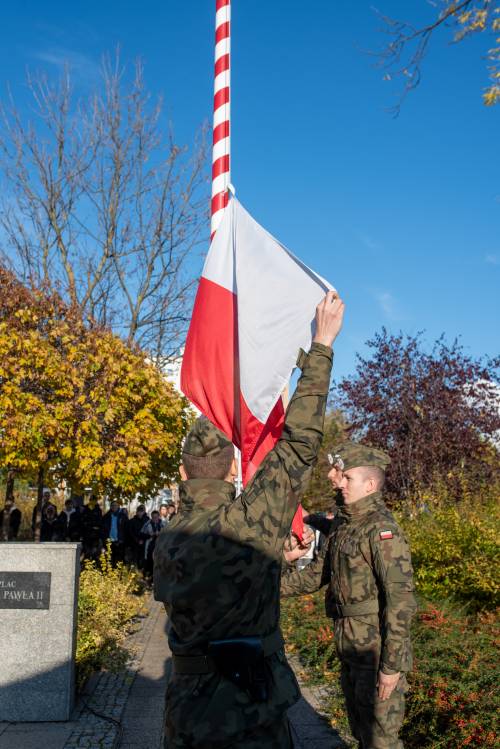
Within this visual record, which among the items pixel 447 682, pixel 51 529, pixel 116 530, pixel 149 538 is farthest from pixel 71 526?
pixel 447 682

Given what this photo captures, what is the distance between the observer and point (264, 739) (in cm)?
252

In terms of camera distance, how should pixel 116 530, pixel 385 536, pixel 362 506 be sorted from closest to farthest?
1. pixel 385 536
2. pixel 362 506
3. pixel 116 530

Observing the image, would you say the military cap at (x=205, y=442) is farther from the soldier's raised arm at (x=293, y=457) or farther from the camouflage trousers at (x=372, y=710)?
the camouflage trousers at (x=372, y=710)

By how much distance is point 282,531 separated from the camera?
2.51 m

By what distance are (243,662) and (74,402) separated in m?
8.58

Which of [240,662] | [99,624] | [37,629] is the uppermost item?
[240,662]

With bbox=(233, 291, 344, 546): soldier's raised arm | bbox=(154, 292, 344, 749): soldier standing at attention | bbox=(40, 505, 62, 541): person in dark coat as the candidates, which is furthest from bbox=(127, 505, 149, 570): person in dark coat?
bbox=(233, 291, 344, 546): soldier's raised arm

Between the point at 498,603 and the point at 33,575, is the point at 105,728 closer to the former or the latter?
the point at 33,575

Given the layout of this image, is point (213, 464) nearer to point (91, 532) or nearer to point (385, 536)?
point (385, 536)

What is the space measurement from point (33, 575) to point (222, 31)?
15.4ft

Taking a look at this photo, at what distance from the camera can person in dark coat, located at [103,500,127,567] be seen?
1688 cm

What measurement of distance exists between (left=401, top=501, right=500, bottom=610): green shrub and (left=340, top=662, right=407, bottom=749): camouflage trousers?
10.2ft

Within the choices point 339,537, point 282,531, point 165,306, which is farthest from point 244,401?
point 165,306

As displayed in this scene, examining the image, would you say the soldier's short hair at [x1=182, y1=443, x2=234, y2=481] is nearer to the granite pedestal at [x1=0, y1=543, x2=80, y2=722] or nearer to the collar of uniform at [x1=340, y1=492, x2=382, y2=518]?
the collar of uniform at [x1=340, y1=492, x2=382, y2=518]
